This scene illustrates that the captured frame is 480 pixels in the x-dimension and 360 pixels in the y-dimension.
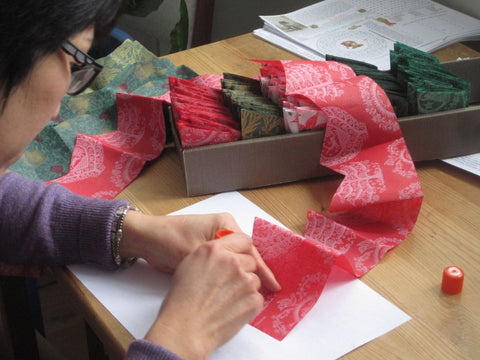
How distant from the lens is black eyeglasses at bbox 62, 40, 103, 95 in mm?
717

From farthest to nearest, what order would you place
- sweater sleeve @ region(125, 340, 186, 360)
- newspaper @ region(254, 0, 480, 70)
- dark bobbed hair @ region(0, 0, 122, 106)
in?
1. newspaper @ region(254, 0, 480, 70)
2. sweater sleeve @ region(125, 340, 186, 360)
3. dark bobbed hair @ region(0, 0, 122, 106)

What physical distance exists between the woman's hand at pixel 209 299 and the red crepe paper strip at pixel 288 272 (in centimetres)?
4

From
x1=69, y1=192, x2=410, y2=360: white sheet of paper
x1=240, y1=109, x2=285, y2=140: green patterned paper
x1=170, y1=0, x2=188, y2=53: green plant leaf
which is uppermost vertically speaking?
x1=240, y1=109, x2=285, y2=140: green patterned paper

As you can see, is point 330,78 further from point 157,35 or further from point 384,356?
point 157,35

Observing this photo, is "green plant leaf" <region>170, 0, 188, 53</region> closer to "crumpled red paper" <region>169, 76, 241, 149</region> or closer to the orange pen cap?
"crumpled red paper" <region>169, 76, 241, 149</region>

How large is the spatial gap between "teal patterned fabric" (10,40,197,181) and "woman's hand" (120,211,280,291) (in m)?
0.25

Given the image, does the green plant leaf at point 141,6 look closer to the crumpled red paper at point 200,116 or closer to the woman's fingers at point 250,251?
the crumpled red paper at point 200,116

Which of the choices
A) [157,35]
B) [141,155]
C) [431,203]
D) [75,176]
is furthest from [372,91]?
[157,35]

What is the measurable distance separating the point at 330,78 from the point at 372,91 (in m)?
0.08

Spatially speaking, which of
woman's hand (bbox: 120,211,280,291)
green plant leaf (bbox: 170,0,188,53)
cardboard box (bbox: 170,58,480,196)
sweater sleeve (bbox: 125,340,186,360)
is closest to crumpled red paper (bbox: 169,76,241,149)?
cardboard box (bbox: 170,58,480,196)

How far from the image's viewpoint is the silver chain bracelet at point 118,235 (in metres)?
0.94

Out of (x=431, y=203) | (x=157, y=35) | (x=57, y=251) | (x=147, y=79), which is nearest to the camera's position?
(x=57, y=251)

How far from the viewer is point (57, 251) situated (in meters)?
0.94

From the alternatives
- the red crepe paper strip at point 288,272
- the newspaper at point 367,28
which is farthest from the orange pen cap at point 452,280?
the newspaper at point 367,28
